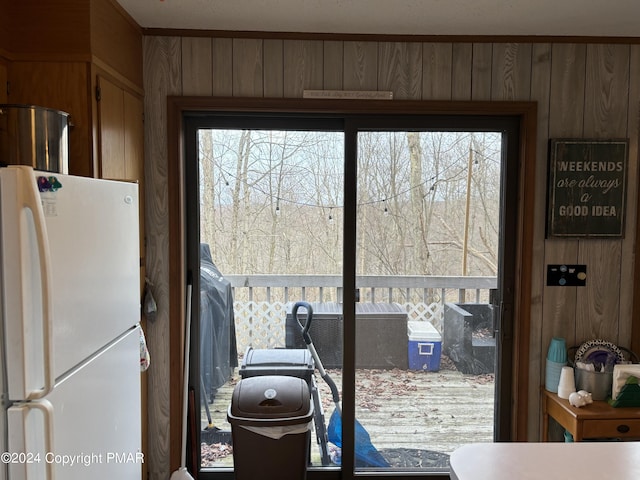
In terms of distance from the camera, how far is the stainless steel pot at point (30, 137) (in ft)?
4.97

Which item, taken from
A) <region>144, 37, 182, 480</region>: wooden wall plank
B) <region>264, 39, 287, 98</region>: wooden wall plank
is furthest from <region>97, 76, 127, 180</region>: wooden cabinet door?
<region>264, 39, 287, 98</region>: wooden wall plank

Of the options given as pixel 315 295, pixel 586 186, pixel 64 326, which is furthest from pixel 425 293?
pixel 64 326

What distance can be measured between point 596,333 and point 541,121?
3.99ft

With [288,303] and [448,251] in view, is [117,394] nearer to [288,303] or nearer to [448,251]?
[288,303]

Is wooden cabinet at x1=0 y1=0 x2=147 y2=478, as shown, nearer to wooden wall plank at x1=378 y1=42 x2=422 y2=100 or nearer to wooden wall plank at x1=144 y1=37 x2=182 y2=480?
wooden wall plank at x1=144 y1=37 x2=182 y2=480

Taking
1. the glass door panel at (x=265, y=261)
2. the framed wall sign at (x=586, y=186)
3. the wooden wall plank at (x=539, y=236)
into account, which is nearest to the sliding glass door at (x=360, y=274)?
the glass door panel at (x=265, y=261)

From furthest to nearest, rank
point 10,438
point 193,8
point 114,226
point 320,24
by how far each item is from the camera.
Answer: point 320,24
point 193,8
point 114,226
point 10,438

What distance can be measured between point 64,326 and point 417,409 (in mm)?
→ 2112

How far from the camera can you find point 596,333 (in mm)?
2646

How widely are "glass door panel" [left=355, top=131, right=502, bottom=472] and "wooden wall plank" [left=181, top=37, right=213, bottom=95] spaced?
2.87ft

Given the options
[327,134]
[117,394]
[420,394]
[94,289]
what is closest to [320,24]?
[327,134]

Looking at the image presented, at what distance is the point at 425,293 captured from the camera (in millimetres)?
2723

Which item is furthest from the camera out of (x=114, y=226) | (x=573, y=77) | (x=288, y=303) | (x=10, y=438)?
(x=288, y=303)

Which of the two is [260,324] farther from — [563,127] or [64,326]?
[563,127]
